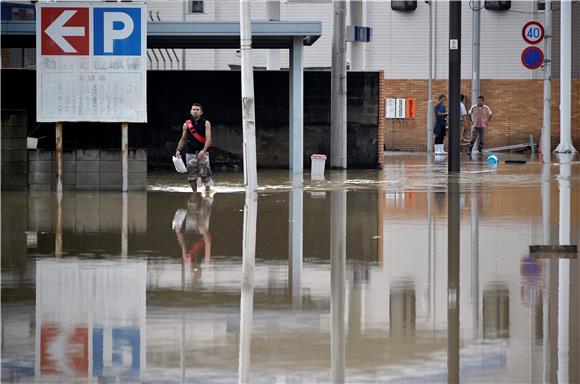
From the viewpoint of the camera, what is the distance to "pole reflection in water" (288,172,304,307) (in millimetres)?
11922

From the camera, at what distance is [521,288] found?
38.8 feet

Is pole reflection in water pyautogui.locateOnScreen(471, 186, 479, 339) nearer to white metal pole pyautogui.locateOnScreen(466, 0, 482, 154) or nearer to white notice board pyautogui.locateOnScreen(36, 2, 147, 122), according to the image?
white notice board pyautogui.locateOnScreen(36, 2, 147, 122)

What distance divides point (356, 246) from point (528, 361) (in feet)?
21.4

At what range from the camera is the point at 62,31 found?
23359 mm

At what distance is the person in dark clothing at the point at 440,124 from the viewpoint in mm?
42091

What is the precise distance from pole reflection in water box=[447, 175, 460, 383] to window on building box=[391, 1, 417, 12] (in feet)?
96.1

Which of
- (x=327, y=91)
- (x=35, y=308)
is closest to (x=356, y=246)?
(x=35, y=308)

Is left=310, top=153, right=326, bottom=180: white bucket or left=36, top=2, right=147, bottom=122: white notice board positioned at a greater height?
left=36, top=2, right=147, bottom=122: white notice board

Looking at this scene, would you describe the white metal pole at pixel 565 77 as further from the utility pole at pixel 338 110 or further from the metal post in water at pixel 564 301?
the metal post in water at pixel 564 301

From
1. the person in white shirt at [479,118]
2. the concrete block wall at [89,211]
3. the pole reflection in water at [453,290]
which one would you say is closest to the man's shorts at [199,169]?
the concrete block wall at [89,211]

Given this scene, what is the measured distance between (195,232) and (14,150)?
7.88 meters

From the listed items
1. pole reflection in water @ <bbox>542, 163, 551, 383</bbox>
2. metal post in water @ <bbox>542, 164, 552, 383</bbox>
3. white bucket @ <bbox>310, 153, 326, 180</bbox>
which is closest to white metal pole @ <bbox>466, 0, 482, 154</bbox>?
white bucket @ <bbox>310, 153, 326, 180</bbox>

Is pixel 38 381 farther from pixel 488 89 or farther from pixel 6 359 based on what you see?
pixel 488 89

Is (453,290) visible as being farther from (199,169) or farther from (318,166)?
(318,166)
